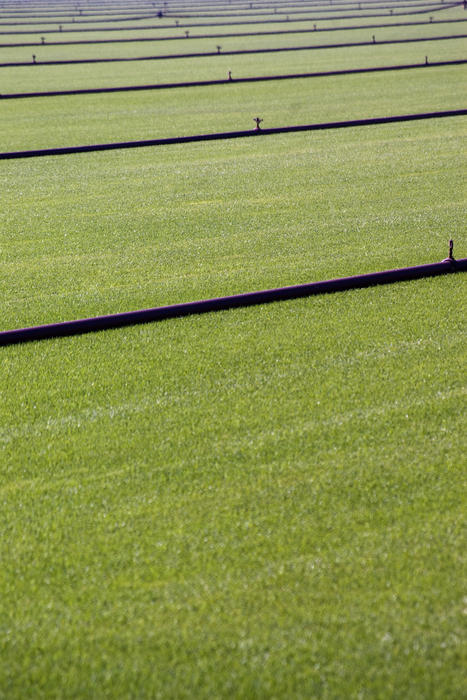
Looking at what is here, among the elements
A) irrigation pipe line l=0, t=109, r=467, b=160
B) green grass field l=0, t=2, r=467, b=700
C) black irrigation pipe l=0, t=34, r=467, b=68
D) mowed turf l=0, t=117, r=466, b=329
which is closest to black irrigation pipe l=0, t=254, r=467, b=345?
green grass field l=0, t=2, r=467, b=700

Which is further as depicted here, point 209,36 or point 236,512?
point 209,36

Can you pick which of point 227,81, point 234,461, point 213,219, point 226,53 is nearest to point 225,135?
point 213,219

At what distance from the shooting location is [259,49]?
2909 cm

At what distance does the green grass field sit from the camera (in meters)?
2.45

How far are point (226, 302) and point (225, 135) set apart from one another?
7451mm

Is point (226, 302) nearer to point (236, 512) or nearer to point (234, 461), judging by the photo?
point (234, 461)

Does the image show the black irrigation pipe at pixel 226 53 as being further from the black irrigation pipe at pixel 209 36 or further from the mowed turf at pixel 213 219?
the mowed turf at pixel 213 219

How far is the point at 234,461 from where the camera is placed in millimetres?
3520

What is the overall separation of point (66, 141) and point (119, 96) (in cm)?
556

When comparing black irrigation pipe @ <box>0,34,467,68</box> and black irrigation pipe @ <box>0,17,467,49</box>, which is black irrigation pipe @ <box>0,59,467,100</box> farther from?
black irrigation pipe @ <box>0,17,467,49</box>

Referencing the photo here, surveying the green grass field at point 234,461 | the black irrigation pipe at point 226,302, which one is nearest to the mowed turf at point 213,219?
the green grass field at point 234,461

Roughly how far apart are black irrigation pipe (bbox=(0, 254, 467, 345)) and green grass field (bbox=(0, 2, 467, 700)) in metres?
0.12

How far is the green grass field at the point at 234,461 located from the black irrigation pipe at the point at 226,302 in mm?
123

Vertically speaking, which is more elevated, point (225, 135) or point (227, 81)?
point (227, 81)
